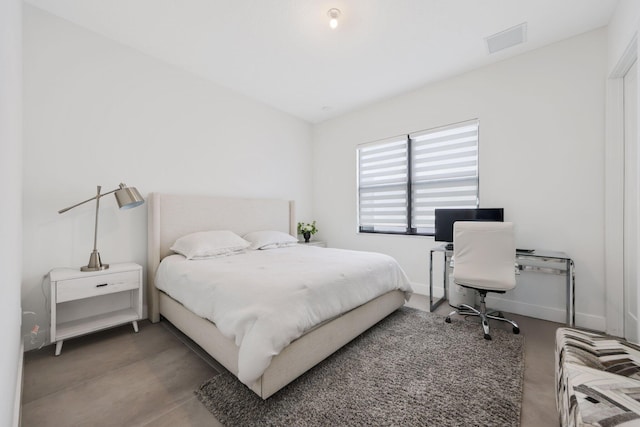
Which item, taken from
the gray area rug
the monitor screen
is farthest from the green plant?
the gray area rug

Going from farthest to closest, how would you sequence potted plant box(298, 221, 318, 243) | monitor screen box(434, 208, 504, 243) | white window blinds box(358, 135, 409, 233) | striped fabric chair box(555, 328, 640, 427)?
1. potted plant box(298, 221, 318, 243)
2. white window blinds box(358, 135, 409, 233)
3. monitor screen box(434, 208, 504, 243)
4. striped fabric chair box(555, 328, 640, 427)

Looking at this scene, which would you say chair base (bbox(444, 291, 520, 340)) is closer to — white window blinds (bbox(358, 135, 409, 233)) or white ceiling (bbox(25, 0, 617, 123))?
white window blinds (bbox(358, 135, 409, 233))

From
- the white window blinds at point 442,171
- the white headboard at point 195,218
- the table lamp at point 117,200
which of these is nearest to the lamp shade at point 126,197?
the table lamp at point 117,200

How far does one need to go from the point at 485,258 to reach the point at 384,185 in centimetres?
195

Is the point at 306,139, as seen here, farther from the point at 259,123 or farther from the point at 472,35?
the point at 472,35

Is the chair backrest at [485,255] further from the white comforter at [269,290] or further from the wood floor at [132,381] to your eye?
the white comforter at [269,290]

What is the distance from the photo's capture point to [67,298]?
80.8 inches

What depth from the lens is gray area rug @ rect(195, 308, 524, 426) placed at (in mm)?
1413

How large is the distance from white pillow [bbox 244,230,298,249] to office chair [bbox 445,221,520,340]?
210 centimetres

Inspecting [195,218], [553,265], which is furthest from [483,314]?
[195,218]

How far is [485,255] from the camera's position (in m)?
2.43

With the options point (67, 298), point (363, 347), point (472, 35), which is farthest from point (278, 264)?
point (472, 35)

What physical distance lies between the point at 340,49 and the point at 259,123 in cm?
175

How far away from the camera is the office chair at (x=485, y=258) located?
2.34m
